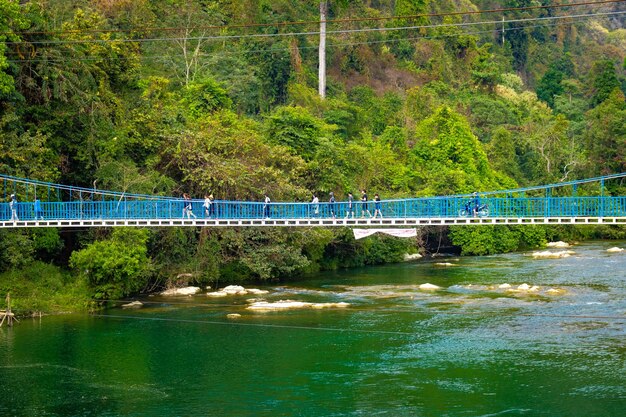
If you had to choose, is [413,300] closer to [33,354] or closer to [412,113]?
[33,354]

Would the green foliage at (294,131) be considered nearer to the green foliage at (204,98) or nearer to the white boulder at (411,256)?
the green foliage at (204,98)

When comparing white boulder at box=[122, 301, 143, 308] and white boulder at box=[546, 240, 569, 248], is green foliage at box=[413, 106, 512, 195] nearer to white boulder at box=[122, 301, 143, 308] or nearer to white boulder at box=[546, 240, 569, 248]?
white boulder at box=[546, 240, 569, 248]

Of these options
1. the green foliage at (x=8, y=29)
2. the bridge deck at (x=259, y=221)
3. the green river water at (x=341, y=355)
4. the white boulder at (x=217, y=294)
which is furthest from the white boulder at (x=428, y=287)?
the green foliage at (x=8, y=29)

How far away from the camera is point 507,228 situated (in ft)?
167

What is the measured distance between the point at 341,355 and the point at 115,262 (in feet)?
35.5

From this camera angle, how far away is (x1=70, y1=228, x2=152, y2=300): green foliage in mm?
33562

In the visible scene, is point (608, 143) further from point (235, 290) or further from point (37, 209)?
point (37, 209)

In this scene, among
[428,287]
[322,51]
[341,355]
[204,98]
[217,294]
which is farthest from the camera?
[322,51]

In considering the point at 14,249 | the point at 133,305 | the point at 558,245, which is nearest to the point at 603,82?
the point at 558,245

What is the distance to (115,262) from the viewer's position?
33.4 metres

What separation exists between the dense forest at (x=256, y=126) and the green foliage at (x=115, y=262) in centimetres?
8

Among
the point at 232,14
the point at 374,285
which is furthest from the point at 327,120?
the point at 374,285

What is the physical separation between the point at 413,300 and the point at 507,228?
18.5 meters

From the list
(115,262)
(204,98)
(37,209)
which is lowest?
(115,262)
